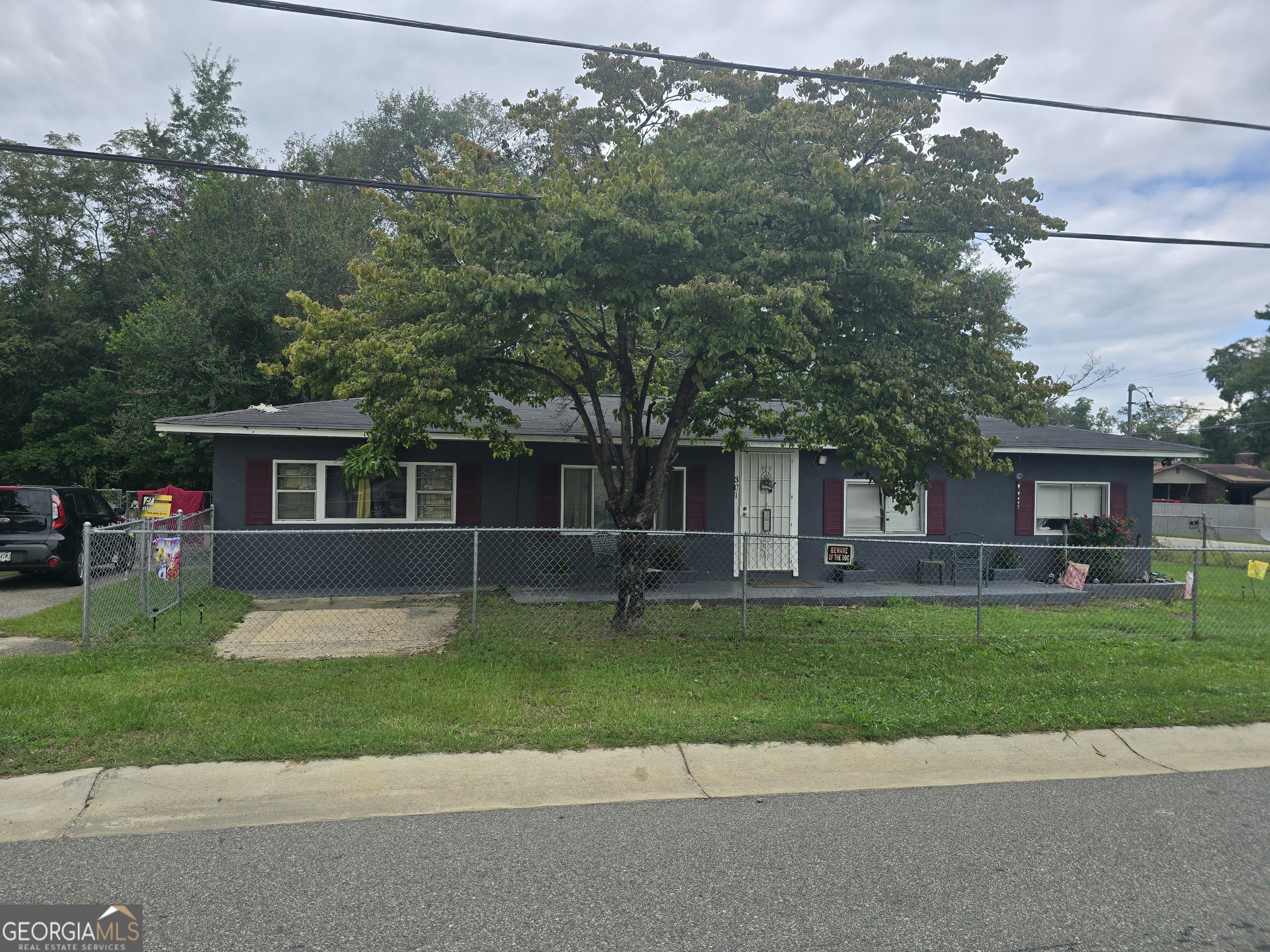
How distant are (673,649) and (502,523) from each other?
19.4 feet

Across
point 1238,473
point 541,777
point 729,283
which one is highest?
point 729,283

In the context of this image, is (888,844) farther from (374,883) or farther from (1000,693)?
(1000,693)

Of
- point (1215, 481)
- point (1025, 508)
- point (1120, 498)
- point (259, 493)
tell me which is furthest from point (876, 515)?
point (1215, 481)

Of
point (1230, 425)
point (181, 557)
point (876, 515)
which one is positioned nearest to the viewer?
point (181, 557)

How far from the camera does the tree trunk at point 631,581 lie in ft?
31.0

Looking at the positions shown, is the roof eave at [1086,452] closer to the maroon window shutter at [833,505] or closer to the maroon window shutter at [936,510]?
the maroon window shutter at [936,510]

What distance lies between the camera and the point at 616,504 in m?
9.70

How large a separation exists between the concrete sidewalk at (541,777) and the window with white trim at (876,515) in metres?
8.90

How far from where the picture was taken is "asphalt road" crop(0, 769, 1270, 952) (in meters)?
3.31

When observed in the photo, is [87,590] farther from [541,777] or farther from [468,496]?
[468,496]

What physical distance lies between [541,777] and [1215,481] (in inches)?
2106

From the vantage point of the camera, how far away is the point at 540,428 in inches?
531

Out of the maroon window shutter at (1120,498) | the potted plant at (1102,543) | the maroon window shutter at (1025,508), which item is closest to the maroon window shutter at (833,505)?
the maroon window shutter at (1025,508)

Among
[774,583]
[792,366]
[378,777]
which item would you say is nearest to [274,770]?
[378,777]
